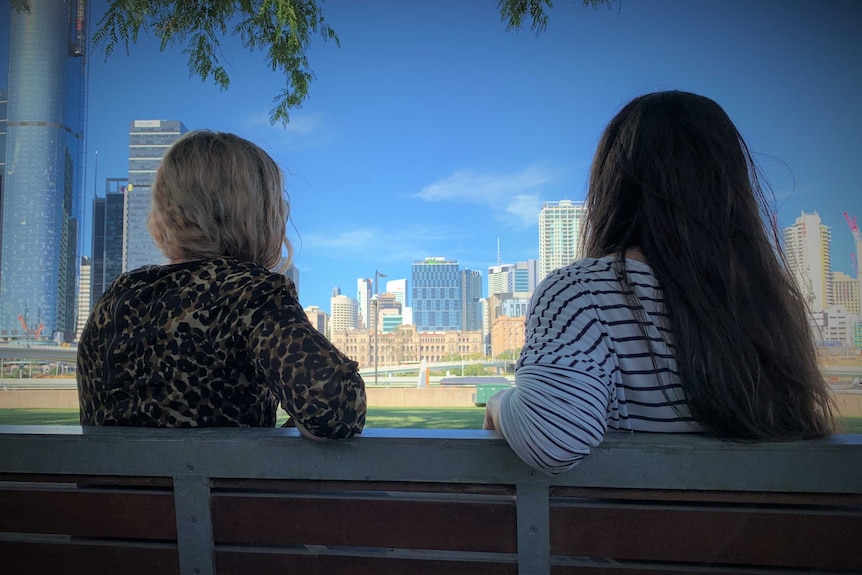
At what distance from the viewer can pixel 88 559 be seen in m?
0.87

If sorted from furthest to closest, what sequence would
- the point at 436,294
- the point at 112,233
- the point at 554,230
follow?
the point at 436,294 < the point at 554,230 < the point at 112,233

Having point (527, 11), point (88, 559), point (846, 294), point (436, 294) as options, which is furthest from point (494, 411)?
point (436, 294)

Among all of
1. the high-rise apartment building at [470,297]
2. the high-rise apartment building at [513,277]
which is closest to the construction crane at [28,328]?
the high-rise apartment building at [513,277]

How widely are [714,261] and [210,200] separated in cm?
85

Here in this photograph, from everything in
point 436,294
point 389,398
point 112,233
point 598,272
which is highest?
point 436,294

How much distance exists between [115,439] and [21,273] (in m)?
34.7

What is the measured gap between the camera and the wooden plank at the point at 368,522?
768 mm

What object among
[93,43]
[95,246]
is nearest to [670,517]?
[93,43]

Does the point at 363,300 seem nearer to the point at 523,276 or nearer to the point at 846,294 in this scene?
the point at 523,276

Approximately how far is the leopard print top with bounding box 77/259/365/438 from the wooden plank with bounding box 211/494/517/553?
0.51ft

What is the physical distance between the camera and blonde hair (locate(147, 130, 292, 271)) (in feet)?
3.71

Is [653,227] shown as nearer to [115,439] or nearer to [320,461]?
[320,461]

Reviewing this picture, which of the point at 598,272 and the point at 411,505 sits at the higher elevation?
the point at 598,272

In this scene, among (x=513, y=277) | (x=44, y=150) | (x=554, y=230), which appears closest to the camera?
(x=44, y=150)
